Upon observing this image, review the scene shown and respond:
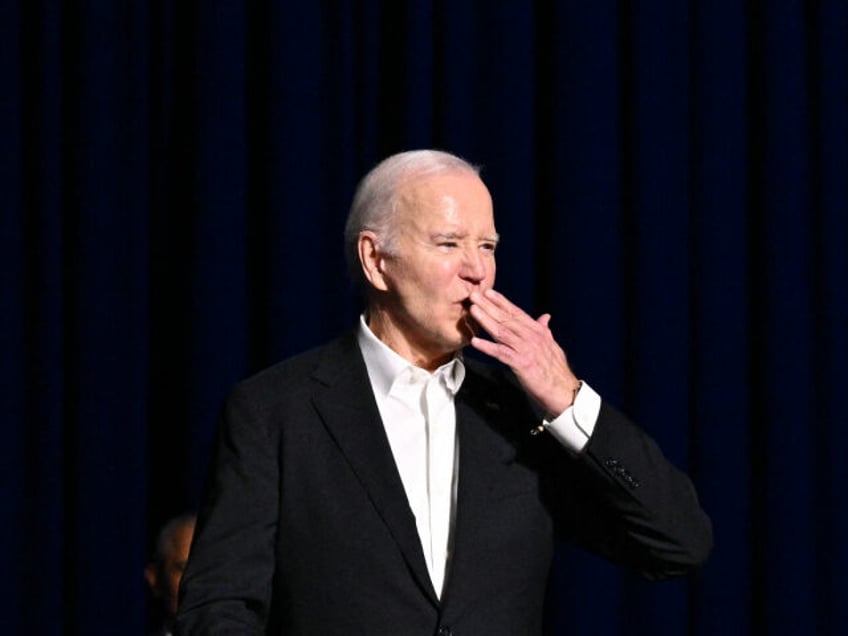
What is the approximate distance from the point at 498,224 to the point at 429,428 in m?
1.33

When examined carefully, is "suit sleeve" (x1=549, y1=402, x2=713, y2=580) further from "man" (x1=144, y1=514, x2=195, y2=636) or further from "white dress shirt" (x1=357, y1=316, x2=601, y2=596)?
"man" (x1=144, y1=514, x2=195, y2=636)

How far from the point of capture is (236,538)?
1.81m

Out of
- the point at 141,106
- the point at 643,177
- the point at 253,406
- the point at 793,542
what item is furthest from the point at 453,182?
the point at 793,542

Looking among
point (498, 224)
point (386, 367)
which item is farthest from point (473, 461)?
point (498, 224)

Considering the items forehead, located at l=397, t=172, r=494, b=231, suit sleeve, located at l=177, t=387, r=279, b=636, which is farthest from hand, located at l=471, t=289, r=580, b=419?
suit sleeve, located at l=177, t=387, r=279, b=636

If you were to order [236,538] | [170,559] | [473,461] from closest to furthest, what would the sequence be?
[236,538]
[473,461]
[170,559]

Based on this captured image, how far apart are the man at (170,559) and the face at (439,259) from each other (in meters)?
1.06

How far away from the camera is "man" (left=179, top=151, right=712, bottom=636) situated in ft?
6.03

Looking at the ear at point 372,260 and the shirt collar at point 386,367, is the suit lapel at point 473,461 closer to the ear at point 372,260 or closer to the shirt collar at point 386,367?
the shirt collar at point 386,367

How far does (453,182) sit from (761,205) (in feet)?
5.51

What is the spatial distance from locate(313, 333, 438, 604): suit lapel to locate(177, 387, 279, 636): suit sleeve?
0.09m

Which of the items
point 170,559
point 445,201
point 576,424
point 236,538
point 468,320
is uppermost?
point 445,201

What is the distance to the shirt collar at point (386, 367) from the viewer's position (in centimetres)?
198

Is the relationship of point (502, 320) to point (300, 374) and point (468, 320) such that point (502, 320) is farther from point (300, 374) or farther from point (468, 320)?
point (300, 374)
